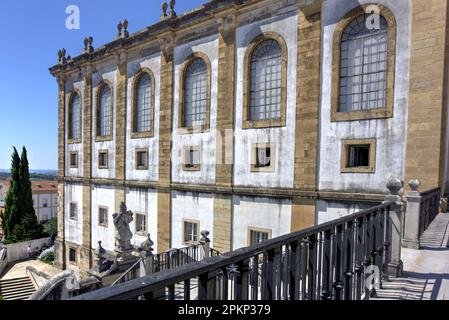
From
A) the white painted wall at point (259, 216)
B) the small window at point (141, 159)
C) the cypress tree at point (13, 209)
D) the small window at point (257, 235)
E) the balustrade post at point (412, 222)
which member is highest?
the small window at point (141, 159)

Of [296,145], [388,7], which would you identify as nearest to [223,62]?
[296,145]

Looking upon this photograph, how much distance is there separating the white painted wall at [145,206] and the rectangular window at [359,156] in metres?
10.8

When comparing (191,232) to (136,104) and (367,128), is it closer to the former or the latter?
(136,104)

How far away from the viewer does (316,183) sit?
11.9m

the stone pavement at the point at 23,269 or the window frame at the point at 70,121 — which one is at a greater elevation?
the window frame at the point at 70,121

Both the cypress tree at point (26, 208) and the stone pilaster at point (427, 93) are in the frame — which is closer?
the stone pilaster at point (427, 93)

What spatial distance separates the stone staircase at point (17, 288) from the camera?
18.2m

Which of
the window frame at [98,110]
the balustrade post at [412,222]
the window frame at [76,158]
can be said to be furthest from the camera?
the window frame at [76,158]

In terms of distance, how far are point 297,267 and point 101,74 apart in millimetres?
21913

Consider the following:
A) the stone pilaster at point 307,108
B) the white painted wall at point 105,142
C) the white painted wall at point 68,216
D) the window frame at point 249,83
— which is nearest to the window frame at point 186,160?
the window frame at point 249,83

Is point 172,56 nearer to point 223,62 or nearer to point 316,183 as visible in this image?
point 223,62

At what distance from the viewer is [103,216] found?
21.1m

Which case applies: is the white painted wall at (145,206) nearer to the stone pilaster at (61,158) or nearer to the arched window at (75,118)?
the arched window at (75,118)

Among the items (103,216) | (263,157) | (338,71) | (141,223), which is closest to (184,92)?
(263,157)
